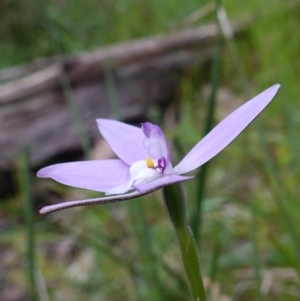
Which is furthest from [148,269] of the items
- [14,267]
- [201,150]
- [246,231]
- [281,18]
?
[281,18]

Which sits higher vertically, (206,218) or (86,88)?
(86,88)

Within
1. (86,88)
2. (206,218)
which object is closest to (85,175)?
(206,218)

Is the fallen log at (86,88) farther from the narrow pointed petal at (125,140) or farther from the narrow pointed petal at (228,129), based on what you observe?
the narrow pointed petal at (228,129)

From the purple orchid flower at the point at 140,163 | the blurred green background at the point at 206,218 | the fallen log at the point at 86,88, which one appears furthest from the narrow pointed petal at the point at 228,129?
the fallen log at the point at 86,88

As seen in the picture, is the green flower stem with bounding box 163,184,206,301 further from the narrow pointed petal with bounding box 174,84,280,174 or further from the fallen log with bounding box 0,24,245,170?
the fallen log with bounding box 0,24,245,170

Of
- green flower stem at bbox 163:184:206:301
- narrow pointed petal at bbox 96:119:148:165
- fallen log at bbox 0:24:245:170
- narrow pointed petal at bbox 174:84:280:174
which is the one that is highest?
fallen log at bbox 0:24:245:170

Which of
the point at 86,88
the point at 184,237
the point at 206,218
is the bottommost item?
the point at 184,237

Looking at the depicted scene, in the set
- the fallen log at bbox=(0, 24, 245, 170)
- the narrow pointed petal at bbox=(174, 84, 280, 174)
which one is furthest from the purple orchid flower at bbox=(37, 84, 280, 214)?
the fallen log at bbox=(0, 24, 245, 170)

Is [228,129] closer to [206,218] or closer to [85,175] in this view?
[85,175]
